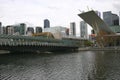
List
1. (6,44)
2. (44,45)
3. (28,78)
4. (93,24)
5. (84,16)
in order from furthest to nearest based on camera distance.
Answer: (93,24) < (84,16) < (44,45) < (6,44) < (28,78)

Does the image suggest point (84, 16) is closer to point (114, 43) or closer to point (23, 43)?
point (114, 43)

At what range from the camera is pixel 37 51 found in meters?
115

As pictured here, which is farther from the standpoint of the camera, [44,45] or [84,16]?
[84,16]

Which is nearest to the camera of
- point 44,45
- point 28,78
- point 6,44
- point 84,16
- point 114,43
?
point 28,78

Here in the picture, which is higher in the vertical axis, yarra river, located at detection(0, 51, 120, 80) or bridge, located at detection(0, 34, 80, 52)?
bridge, located at detection(0, 34, 80, 52)

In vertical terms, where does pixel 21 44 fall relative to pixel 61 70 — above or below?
above

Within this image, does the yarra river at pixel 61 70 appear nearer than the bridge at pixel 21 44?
Yes

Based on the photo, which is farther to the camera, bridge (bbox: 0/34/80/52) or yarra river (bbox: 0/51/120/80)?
bridge (bbox: 0/34/80/52)

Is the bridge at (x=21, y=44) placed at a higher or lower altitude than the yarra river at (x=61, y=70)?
higher

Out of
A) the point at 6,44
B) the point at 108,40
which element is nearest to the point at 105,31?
the point at 108,40

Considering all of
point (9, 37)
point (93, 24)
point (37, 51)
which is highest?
point (93, 24)

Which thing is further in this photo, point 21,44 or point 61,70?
point 21,44

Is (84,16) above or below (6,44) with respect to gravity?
above

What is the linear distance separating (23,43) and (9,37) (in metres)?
7.93
